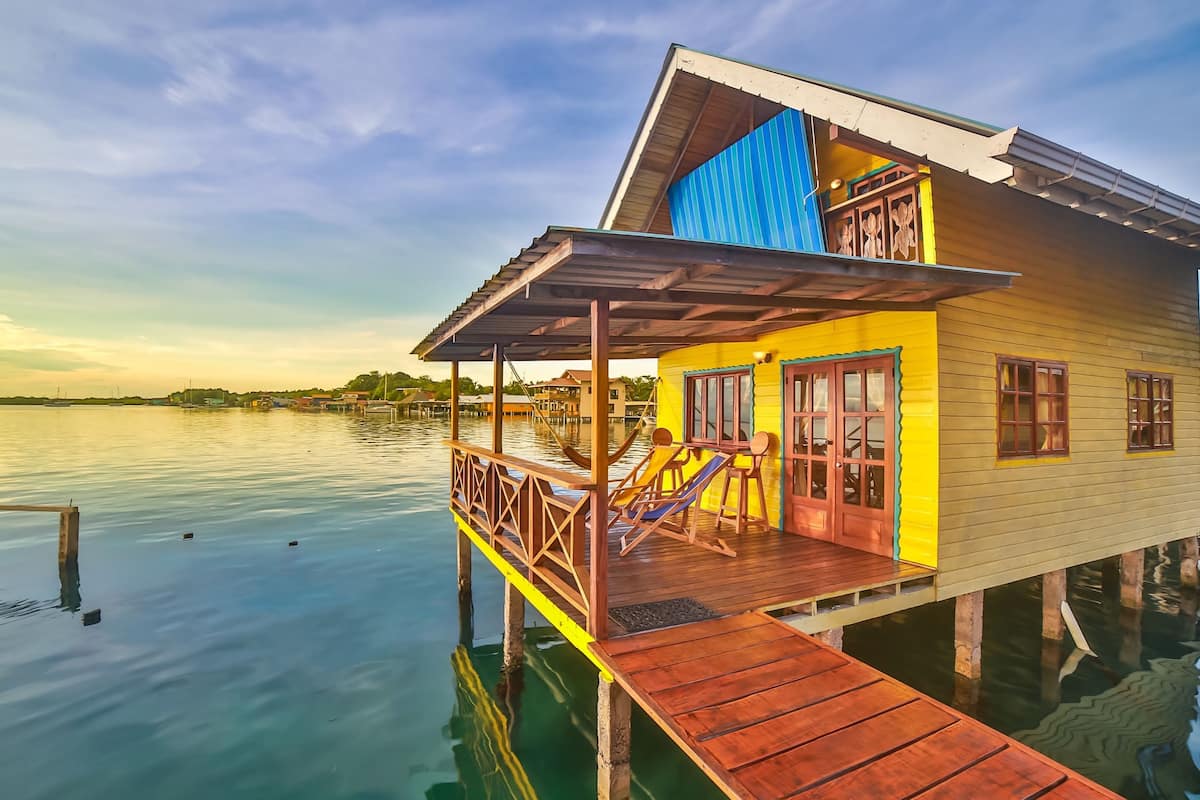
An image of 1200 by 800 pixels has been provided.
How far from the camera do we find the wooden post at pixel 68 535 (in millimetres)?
9461

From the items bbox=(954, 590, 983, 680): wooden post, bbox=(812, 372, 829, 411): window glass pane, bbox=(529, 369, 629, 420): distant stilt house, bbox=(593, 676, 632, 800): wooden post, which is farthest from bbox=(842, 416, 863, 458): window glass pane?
bbox=(529, 369, 629, 420): distant stilt house

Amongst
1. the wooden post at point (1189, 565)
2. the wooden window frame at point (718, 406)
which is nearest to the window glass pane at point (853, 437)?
the wooden window frame at point (718, 406)

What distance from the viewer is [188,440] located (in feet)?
112

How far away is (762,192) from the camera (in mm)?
6574

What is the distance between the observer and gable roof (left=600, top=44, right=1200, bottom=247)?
3838 millimetres

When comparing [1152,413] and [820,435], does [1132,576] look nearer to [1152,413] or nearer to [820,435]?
[1152,413]

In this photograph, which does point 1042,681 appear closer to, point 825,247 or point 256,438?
point 825,247

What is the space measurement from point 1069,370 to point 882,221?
280 cm

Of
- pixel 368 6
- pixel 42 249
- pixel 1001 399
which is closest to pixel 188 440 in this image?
pixel 42 249

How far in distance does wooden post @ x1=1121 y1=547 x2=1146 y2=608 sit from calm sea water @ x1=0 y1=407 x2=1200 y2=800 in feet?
0.74

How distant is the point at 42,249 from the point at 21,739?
23.9m

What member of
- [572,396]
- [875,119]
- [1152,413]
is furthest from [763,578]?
[572,396]

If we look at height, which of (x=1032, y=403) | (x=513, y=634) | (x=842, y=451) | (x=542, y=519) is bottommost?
(x=513, y=634)

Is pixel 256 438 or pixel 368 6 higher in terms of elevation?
pixel 368 6
